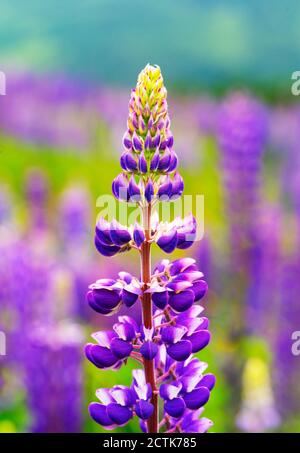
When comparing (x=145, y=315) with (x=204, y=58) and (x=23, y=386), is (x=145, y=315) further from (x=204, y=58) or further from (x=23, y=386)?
(x=204, y=58)

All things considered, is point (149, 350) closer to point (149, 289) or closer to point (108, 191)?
point (149, 289)

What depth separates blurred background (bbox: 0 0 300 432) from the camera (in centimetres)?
396

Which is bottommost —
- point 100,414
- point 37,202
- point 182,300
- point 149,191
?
point 100,414

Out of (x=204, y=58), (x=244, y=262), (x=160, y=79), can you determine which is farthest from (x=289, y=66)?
(x=160, y=79)

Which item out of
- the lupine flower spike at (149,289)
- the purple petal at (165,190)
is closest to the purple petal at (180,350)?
the lupine flower spike at (149,289)

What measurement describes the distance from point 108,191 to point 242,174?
4.06m

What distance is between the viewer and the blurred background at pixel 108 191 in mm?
3965

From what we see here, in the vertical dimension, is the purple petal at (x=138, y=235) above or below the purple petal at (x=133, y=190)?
below

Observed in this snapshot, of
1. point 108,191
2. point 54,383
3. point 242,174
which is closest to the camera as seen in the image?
point 54,383

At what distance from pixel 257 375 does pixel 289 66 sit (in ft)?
24.3

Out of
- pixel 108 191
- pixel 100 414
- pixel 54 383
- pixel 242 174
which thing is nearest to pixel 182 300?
pixel 100 414

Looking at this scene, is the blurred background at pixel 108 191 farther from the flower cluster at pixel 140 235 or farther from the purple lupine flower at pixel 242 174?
the flower cluster at pixel 140 235

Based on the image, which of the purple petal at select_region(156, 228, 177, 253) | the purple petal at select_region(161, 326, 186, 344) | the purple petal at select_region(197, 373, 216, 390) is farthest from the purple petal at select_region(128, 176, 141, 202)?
the purple petal at select_region(197, 373, 216, 390)

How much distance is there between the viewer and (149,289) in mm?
1897
